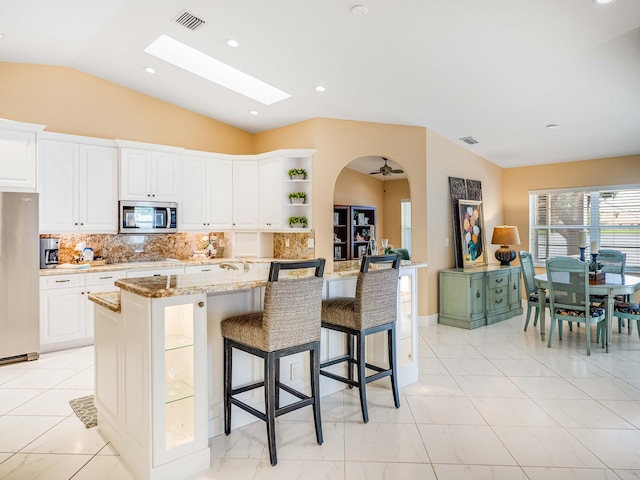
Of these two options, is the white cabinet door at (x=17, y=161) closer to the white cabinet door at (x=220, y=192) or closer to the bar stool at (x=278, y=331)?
the white cabinet door at (x=220, y=192)

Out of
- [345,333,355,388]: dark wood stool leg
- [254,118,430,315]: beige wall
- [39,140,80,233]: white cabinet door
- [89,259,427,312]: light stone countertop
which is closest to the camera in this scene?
[89,259,427,312]: light stone countertop

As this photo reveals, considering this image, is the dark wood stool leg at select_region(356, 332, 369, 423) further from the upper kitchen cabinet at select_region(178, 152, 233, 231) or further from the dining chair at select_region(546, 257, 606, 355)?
the upper kitchen cabinet at select_region(178, 152, 233, 231)

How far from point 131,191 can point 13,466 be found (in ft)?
11.3

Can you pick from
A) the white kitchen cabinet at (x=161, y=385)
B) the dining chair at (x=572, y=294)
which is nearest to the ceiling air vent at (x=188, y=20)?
the white kitchen cabinet at (x=161, y=385)

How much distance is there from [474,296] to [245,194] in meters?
3.64

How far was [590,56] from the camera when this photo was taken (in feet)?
11.0

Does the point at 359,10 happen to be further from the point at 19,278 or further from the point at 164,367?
the point at 19,278

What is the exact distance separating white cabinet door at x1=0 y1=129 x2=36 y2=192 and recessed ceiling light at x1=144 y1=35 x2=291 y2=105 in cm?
159

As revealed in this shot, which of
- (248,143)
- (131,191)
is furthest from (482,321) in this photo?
(131,191)

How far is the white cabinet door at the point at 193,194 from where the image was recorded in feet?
18.2

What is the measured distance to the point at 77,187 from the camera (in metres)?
4.63

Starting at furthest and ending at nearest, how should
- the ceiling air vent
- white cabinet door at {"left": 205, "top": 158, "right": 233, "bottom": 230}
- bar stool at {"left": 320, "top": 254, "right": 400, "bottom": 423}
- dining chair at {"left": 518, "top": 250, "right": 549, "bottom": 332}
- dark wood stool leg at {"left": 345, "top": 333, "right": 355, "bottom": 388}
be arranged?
white cabinet door at {"left": 205, "top": 158, "right": 233, "bottom": 230}
dining chair at {"left": 518, "top": 250, "right": 549, "bottom": 332}
the ceiling air vent
dark wood stool leg at {"left": 345, "top": 333, "right": 355, "bottom": 388}
bar stool at {"left": 320, "top": 254, "right": 400, "bottom": 423}

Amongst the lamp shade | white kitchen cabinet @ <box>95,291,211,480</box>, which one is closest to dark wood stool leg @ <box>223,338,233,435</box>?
white kitchen cabinet @ <box>95,291,211,480</box>

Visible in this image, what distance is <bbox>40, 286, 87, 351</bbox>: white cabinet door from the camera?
4188mm
